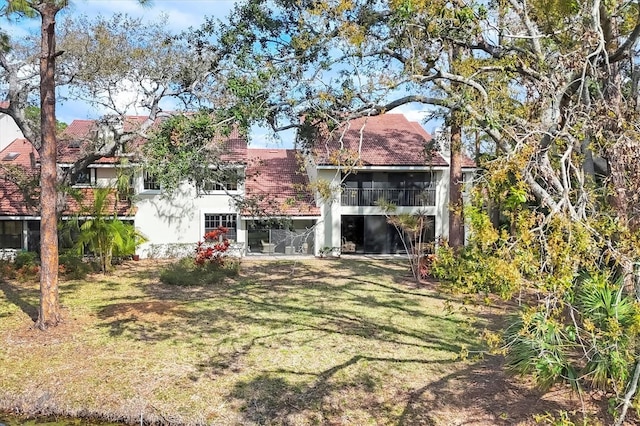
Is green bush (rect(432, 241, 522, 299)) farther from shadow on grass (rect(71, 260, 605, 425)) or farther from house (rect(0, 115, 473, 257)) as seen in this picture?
house (rect(0, 115, 473, 257))

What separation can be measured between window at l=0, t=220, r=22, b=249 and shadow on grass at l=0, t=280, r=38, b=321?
8.25 m

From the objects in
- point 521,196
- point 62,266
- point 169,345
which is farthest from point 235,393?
point 62,266

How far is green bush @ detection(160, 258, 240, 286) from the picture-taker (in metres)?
18.0

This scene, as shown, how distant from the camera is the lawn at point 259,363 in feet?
Answer: 25.9

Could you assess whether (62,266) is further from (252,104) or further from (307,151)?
(252,104)

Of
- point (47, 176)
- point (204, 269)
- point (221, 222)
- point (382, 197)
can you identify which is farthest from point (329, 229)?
point (47, 176)

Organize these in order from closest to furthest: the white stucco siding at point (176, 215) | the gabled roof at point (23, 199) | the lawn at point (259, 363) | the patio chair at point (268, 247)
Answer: the lawn at point (259, 363) → the gabled roof at point (23, 199) → the white stucco siding at point (176, 215) → the patio chair at point (268, 247)

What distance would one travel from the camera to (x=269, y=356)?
33.0 ft

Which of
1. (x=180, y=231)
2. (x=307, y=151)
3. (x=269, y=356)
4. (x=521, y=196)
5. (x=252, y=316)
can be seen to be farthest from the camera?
(x=180, y=231)

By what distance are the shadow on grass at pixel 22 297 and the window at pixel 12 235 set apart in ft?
27.1

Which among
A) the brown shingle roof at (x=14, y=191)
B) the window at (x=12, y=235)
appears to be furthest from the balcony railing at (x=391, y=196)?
the window at (x=12, y=235)

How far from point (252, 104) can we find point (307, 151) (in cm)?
A: 339

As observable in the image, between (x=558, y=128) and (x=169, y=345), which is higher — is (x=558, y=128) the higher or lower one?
the higher one

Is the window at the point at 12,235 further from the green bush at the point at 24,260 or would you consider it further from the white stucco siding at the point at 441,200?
the white stucco siding at the point at 441,200
